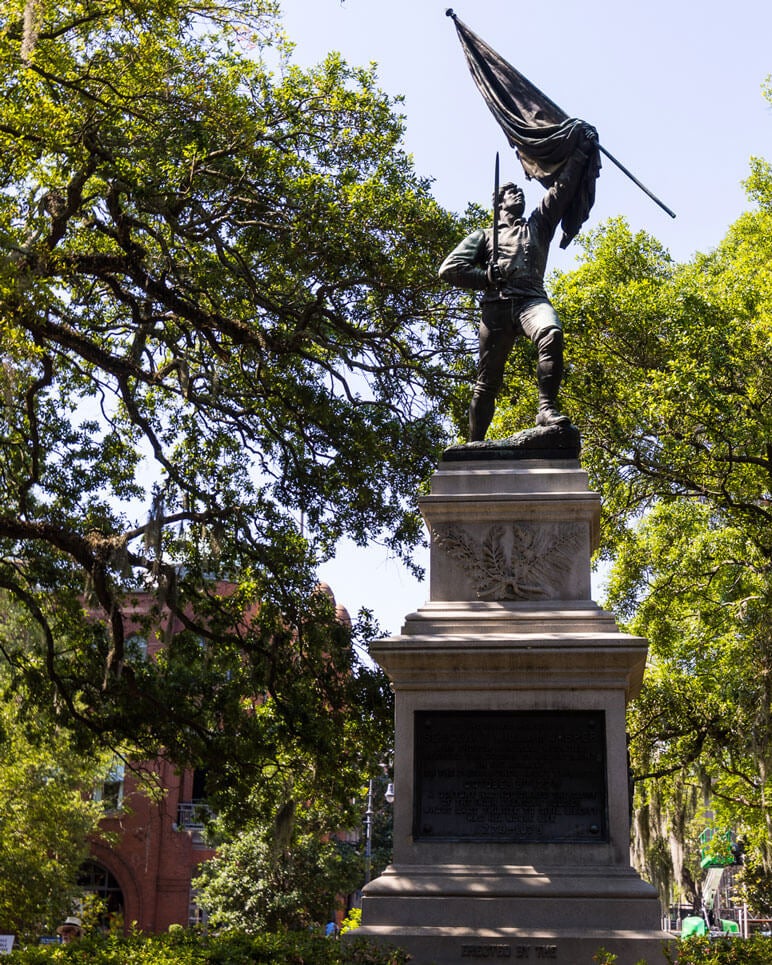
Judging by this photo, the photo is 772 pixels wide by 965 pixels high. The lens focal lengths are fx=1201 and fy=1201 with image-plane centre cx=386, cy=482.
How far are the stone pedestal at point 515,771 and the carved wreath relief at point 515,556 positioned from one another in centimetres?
1

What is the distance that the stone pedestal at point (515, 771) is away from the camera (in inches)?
355

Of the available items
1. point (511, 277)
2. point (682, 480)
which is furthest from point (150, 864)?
point (511, 277)

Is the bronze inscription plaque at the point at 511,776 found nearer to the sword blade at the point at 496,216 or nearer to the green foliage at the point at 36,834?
the sword blade at the point at 496,216

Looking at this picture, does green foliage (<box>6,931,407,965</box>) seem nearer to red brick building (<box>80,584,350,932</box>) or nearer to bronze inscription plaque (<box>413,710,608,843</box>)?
bronze inscription plaque (<box>413,710,608,843</box>)

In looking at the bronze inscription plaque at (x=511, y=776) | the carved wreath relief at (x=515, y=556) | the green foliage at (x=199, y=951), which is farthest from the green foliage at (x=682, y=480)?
the green foliage at (x=199, y=951)

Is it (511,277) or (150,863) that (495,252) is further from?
(150,863)

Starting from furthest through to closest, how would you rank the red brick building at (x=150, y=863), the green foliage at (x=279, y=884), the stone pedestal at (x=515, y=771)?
the red brick building at (x=150, y=863) < the green foliage at (x=279, y=884) < the stone pedestal at (x=515, y=771)

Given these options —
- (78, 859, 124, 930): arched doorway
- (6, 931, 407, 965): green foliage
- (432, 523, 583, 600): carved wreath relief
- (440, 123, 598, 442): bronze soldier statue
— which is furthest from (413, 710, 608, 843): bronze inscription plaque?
(78, 859, 124, 930): arched doorway

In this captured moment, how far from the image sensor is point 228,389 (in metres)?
17.3

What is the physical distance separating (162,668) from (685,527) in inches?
408

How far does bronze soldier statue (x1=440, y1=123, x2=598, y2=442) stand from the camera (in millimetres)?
11516

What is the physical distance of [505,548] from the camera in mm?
10570

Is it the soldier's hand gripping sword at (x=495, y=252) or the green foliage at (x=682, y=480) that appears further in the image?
the green foliage at (x=682, y=480)

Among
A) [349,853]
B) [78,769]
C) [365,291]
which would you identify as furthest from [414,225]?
→ [349,853]
